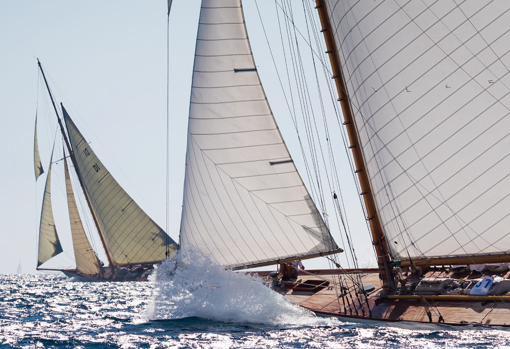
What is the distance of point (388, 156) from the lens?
14.9m

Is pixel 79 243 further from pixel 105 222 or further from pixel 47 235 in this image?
pixel 105 222

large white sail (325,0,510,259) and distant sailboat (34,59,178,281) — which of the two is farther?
distant sailboat (34,59,178,281)

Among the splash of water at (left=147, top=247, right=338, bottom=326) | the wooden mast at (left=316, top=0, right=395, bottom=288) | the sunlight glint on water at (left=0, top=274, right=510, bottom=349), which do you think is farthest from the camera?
the splash of water at (left=147, top=247, right=338, bottom=326)

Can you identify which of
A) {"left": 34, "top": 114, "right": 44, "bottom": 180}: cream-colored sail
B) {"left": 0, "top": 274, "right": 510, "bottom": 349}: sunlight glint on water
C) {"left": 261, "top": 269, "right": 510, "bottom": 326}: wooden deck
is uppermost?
{"left": 34, "top": 114, "right": 44, "bottom": 180}: cream-colored sail

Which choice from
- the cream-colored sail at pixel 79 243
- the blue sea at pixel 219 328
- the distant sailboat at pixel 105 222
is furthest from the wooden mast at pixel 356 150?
the cream-colored sail at pixel 79 243

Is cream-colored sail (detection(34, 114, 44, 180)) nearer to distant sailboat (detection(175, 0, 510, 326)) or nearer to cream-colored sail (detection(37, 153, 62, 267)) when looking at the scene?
cream-colored sail (detection(37, 153, 62, 267))

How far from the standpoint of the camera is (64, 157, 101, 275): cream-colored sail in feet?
162

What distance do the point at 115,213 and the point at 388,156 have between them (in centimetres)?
3415

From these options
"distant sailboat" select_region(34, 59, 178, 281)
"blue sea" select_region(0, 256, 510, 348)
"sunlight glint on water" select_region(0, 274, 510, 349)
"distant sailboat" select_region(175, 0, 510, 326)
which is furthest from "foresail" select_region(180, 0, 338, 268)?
"distant sailboat" select_region(34, 59, 178, 281)

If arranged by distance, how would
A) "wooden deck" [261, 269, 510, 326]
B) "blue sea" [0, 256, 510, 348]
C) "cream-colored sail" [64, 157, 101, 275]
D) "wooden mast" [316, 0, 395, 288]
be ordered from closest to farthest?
"blue sea" [0, 256, 510, 348]
"wooden deck" [261, 269, 510, 326]
"wooden mast" [316, 0, 395, 288]
"cream-colored sail" [64, 157, 101, 275]

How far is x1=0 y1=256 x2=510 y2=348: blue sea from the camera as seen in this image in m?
13.5

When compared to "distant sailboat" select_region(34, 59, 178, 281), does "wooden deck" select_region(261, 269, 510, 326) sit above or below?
below

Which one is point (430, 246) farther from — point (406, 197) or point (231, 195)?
point (231, 195)

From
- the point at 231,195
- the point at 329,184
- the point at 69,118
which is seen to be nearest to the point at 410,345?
the point at 329,184
